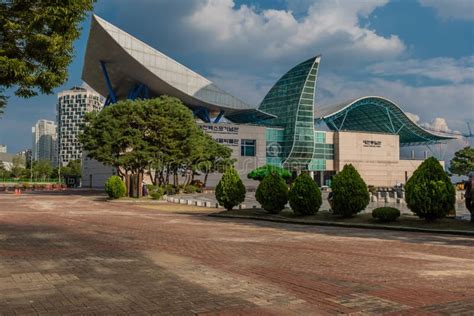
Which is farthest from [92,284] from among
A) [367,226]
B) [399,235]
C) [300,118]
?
[300,118]

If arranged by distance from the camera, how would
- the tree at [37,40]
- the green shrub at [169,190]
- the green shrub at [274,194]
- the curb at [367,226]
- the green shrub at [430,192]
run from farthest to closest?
the green shrub at [169,190] < the green shrub at [274,194] < the green shrub at [430,192] < the curb at [367,226] < the tree at [37,40]

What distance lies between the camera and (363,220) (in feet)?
63.1

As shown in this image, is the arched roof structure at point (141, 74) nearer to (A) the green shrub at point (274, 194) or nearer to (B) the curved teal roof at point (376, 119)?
(B) the curved teal roof at point (376, 119)

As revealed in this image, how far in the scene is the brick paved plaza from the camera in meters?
5.89

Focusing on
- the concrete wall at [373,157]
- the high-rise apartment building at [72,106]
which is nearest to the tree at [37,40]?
the concrete wall at [373,157]

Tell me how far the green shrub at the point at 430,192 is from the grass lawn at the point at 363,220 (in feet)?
1.48

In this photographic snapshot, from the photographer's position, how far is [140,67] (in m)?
72.8

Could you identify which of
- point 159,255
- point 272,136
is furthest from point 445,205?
point 272,136

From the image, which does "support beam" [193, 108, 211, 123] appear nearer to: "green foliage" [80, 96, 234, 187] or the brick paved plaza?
"green foliage" [80, 96, 234, 187]

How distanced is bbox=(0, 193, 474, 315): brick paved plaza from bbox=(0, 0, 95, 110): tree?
3.67 m

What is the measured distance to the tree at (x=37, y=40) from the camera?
28.2 feet

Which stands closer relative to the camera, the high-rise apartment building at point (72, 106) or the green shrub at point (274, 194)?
the green shrub at point (274, 194)

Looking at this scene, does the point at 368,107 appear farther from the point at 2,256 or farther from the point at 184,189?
the point at 2,256

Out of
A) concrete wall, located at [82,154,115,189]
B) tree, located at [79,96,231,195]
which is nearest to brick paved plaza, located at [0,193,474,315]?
tree, located at [79,96,231,195]
